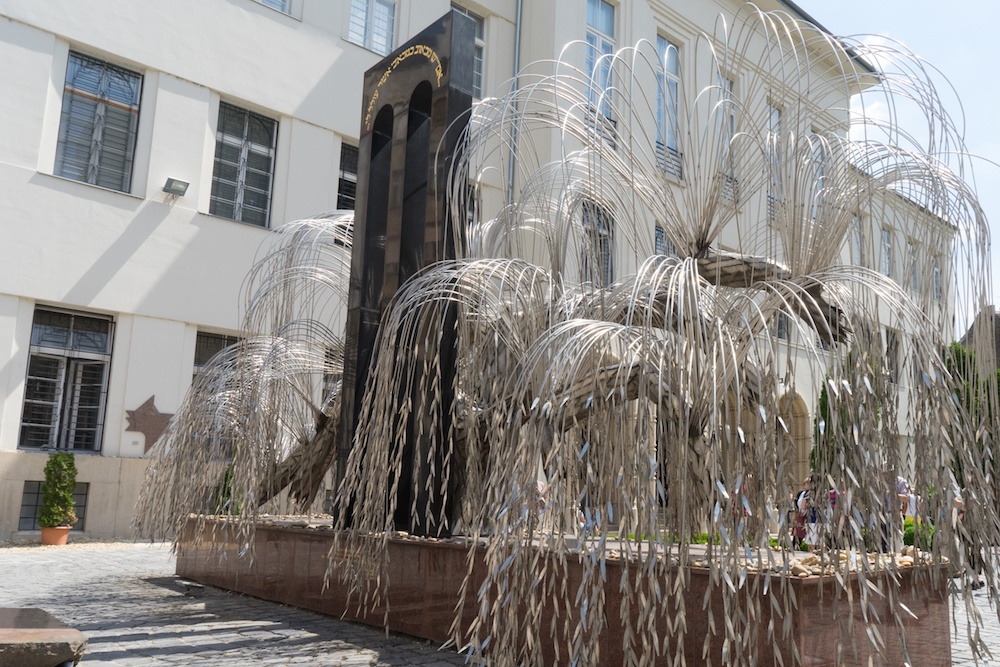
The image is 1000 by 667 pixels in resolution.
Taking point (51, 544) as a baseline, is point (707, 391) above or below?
above

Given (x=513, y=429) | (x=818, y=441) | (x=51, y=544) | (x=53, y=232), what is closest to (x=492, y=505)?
(x=513, y=429)

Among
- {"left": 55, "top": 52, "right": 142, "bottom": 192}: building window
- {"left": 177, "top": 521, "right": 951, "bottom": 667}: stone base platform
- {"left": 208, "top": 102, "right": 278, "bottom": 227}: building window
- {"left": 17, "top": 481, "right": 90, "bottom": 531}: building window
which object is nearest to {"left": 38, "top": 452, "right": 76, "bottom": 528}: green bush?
{"left": 17, "top": 481, "right": 90, "bottom": 531}: building window

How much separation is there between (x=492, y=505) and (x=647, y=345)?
1006 millimetres

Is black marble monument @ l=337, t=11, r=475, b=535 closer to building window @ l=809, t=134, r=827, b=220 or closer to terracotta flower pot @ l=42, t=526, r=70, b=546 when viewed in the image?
building window @ l=809, t=134, r=827, b=220

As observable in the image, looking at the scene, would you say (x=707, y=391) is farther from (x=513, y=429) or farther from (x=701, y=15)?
(x=701, y=15)

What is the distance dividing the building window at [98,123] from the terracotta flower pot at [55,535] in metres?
4.96

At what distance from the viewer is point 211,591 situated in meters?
7.85

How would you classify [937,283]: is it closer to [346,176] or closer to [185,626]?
[185,626]

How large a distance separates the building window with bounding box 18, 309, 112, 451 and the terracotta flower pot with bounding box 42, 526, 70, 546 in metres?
1.41

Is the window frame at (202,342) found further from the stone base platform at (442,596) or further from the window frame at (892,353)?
the window frame at (892,353)

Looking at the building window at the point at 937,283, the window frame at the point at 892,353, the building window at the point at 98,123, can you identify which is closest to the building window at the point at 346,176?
the building window at the point at 98,123

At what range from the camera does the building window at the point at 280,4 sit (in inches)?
613

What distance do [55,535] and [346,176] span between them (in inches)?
303

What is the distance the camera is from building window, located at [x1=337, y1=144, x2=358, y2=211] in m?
16.6
